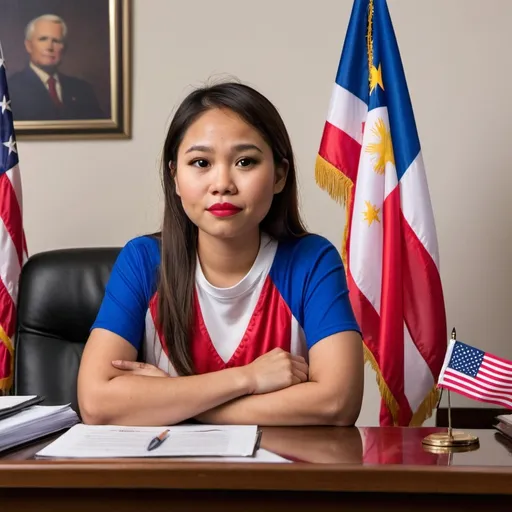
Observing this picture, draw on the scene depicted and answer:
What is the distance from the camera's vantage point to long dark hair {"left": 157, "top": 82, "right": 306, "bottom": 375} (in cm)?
180

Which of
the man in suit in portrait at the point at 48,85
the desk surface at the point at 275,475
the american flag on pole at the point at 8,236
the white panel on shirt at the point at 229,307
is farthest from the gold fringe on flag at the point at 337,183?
the desk surface at the point at 275,475

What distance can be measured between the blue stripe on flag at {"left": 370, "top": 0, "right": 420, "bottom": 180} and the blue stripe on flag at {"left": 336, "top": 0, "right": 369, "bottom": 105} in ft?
0.14

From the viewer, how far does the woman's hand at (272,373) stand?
1.57 meters

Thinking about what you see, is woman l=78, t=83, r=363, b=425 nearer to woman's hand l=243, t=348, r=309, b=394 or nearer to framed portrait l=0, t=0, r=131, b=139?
woman's hand l=243, t=348, r=309, b=394

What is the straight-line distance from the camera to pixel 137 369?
168 cm

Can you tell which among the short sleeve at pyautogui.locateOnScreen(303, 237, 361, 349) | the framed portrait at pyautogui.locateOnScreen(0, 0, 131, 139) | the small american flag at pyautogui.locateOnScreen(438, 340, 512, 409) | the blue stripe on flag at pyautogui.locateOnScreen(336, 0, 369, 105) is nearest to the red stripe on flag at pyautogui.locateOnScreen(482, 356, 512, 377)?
the small american flag at pyautogui.locateOnScreen(438, 340, 512, 409)

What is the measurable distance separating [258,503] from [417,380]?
1515 mm

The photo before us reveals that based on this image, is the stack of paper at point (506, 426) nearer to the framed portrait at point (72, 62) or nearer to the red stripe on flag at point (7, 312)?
the red stripe on flag at point (7, 312)

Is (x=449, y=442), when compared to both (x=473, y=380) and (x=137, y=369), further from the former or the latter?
(x=137, y=369)

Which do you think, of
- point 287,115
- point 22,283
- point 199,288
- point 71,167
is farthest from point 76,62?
point 199,288

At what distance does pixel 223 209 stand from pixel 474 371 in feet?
2.27

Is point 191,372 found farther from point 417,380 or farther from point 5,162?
point 5,162

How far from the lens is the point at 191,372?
179 cm

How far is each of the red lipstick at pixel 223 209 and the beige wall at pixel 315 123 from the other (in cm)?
123
